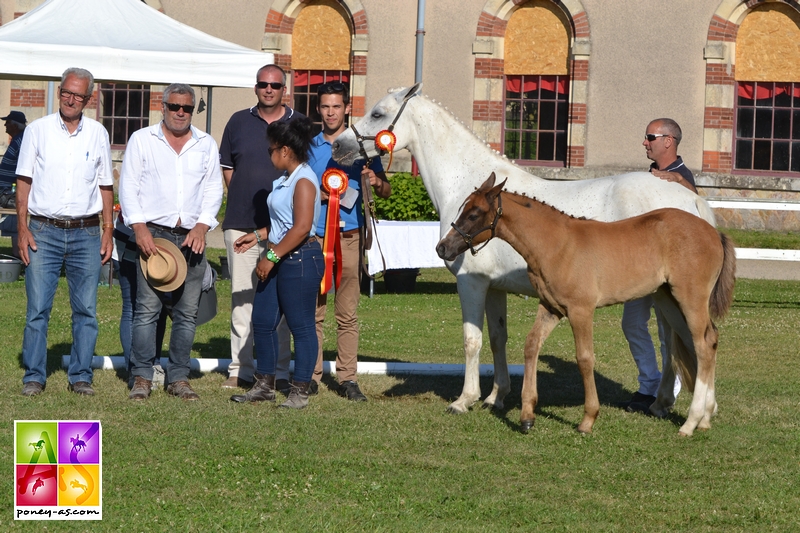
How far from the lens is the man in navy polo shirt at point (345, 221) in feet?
25.7

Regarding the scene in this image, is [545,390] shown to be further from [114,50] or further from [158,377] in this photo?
[114,50]

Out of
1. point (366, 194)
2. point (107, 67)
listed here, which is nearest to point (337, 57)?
point (107, 67)

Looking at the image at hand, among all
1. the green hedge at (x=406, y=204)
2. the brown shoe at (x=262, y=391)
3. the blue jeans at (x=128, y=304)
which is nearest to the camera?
the brown shoe at (x=262, y=391)

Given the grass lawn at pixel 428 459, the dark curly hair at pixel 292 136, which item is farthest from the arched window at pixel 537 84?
the dark curly hair at pixel 292 136

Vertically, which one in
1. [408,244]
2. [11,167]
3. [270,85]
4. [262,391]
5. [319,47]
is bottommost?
[262,391]

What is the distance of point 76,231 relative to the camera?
759cm

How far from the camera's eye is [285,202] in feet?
23.5

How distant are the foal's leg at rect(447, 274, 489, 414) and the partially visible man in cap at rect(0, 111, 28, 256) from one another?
7.82 m

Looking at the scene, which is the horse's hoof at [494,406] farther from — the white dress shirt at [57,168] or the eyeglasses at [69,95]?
the eyeglasses at [69,95]

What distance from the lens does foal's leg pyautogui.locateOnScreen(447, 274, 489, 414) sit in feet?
24.6

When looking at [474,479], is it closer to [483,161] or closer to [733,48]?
[483,161]

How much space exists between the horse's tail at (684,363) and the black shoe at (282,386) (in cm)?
298

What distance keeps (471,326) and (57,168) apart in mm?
3251

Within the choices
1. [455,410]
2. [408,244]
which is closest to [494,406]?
[455,410]
